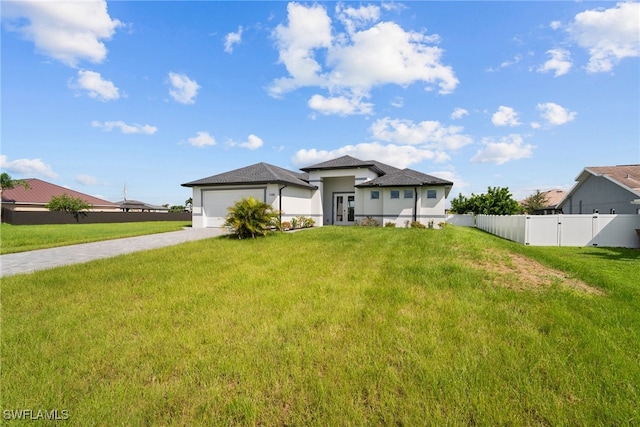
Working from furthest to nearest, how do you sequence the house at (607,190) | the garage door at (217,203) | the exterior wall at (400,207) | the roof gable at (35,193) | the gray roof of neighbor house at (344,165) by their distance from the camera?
the roof gable at (35,193) → the gray roof of neighbor house at (344,165) → the garage door at (217,203) → the exterior wall at (400,207) → the house at (607,190)

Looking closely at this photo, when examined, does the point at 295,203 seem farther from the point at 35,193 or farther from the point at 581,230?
the point at 35,193

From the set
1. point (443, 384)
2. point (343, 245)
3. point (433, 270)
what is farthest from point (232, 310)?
point (343, 245)

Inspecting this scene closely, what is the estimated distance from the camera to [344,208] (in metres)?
23.3

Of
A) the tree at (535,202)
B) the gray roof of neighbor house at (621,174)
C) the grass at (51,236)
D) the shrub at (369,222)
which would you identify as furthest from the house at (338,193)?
the tree at (535,202)

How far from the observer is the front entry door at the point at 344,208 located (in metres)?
23.1

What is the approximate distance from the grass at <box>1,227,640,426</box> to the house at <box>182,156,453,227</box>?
13.5m

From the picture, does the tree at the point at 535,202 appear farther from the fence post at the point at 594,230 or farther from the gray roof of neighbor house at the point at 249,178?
the gray roof of neighbor house at the point at 249,178

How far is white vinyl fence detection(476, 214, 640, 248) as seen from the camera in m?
13.1

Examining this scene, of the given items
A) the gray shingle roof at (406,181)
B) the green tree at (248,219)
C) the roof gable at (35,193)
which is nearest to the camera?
the green tree at (248,219)

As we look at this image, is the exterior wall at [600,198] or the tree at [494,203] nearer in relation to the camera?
the exterior wall at [600,198]

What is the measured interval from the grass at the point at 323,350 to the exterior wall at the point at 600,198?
1749 cm

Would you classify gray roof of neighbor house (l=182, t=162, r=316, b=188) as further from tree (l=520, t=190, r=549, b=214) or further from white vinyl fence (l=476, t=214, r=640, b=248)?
tree (l=520, t=190, r=549, b=214)

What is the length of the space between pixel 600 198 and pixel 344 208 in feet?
63.7

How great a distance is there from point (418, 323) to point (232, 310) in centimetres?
286
